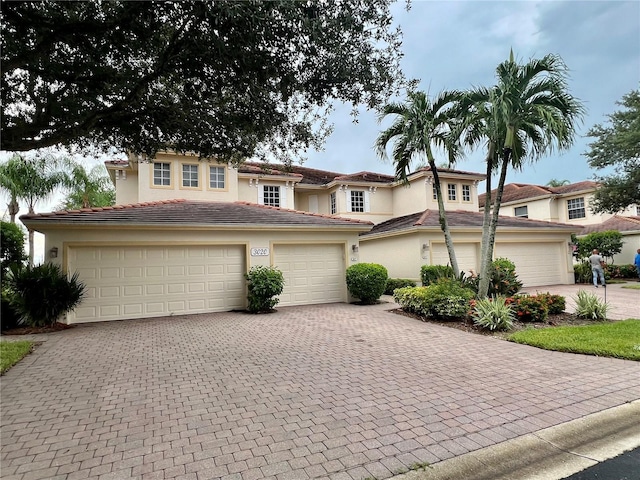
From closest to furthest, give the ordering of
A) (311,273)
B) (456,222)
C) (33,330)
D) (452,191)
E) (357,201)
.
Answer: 1. (33,330)
2. (311,273)
3. (456,222)
4. (357,201)
5. (452,191)

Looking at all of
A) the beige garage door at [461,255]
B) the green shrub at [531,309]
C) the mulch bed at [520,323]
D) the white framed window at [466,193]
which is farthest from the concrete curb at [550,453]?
the white framed window at [466,193]

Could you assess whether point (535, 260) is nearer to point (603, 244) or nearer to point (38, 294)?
point (603, 244)

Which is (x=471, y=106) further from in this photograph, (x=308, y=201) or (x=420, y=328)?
(x=308, y=201)

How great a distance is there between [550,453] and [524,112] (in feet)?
26.9

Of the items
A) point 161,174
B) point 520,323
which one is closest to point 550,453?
point 520,323

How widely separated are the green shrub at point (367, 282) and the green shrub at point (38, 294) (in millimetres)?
8820

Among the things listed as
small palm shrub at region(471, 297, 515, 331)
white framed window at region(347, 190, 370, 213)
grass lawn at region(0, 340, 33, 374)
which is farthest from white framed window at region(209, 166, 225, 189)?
small palm shrub at region(471, 297, 515, 331)

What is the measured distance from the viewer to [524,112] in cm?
852

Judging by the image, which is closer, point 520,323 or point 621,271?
point 520,323

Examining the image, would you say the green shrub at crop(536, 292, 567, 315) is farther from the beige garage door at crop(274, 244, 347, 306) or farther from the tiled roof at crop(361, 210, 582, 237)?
the beige garage door at crop(274, 244, 347, 306)

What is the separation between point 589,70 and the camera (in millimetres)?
12562

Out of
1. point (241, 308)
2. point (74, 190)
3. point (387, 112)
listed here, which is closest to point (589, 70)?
point (387, 112)

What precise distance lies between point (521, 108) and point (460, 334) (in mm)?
5912

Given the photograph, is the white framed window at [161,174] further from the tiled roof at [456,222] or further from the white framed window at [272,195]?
the tiled roof at [456,222]
